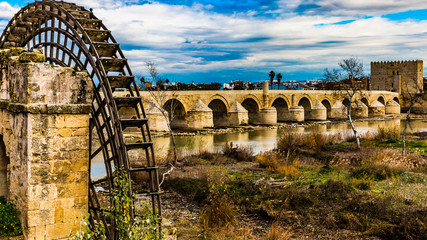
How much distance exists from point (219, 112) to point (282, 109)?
8.90 meters

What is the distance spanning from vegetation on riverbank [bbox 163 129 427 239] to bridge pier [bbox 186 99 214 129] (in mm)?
16943

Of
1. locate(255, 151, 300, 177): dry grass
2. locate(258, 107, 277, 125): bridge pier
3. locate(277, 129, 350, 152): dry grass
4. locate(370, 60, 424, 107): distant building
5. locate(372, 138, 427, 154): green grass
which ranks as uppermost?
locate(370, 60, 424, 107): distant building

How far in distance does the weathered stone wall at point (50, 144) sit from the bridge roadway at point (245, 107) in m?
19.3

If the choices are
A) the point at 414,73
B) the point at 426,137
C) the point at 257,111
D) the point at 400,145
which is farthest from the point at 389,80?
the point at 400,145

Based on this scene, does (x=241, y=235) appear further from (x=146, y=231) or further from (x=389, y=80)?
(x=389, y=80)

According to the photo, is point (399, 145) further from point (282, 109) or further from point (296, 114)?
point (282, 109)

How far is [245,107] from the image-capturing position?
1586 inches

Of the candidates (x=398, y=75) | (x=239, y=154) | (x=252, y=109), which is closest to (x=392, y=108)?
(x=398, y=75)

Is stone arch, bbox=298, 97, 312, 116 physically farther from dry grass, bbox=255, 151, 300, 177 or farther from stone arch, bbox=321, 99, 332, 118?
dry grass, bbox=255, 151, 300, 177

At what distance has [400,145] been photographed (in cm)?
1702

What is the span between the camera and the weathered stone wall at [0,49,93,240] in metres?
5.40

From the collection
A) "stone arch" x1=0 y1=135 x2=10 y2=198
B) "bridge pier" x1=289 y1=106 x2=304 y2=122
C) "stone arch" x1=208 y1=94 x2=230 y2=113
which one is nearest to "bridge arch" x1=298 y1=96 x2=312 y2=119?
"bridge pier" x1=289 y1=106 x2=304 y2=122

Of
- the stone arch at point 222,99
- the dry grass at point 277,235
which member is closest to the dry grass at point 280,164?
the dry grass at point 277,235

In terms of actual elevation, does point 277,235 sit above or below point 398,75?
below
